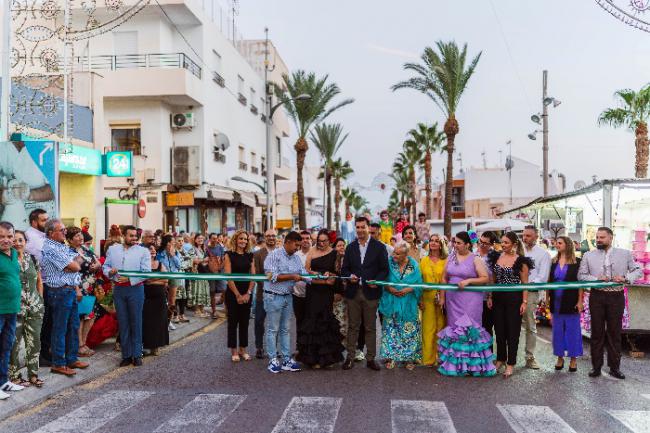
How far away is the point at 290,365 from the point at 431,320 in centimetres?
209

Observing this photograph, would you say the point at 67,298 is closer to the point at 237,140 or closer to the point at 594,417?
the point at 594,417

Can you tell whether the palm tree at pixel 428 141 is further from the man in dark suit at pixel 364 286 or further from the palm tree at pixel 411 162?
the man in dark suit at pixel 364 286

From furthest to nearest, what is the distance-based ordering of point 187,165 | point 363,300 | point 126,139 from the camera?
1. point 187,165
2. point 126,139
3. point 363,300

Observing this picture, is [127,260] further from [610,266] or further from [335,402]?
[610,266]

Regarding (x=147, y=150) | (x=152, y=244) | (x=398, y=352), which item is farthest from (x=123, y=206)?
(x=398, y=352)

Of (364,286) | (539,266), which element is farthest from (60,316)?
(539,266)

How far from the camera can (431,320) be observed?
29.8ft

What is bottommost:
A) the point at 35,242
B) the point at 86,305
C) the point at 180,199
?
the point at 86,305

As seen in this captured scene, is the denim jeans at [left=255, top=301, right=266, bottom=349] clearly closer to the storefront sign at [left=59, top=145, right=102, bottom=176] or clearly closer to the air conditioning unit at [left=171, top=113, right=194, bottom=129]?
the storefront sign at [left=59, top=145, right=102, bottom=176]

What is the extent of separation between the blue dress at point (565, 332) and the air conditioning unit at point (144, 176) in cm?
1948

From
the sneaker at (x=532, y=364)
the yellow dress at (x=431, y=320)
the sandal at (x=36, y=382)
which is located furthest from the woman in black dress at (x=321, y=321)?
the sandal at (x=36, y=382)

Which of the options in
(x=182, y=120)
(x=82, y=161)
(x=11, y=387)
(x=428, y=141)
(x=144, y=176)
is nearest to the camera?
(x=11, y=387)

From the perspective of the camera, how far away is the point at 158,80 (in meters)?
25.2

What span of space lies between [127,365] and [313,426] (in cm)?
410
